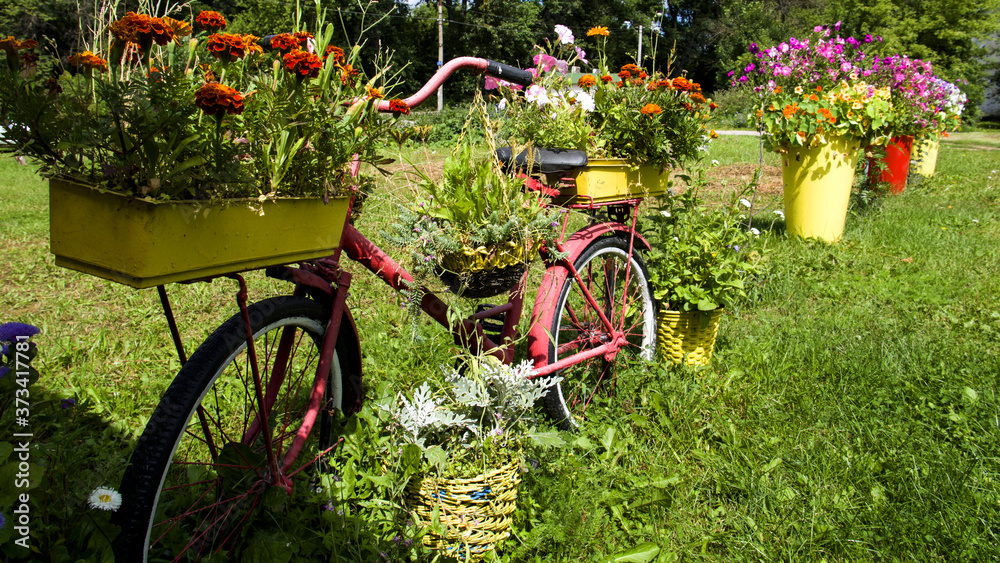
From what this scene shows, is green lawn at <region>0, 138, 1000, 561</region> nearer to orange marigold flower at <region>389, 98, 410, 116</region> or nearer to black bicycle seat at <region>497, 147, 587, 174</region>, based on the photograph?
orange marigold flower at <region>389, 98, 410, 116</region>

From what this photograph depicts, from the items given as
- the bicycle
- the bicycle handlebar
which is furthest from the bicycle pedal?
the bicycle handlebar

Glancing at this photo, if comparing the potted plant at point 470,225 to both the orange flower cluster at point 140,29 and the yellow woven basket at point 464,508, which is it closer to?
the yellow woven basket at point 464,508

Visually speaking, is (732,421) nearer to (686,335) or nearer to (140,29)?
(686,335)

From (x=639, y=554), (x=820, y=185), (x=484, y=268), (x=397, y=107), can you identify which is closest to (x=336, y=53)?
(x=397, y=107)

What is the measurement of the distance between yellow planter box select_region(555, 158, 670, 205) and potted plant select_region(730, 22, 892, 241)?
2605 millimetres

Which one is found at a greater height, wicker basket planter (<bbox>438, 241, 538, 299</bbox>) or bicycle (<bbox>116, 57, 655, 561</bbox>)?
wicker basket planter (<bbox>438, 241, 538, 299</bbox>)

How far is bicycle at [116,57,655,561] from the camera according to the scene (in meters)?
1.39

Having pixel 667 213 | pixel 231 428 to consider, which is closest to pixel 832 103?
pixel 667 213

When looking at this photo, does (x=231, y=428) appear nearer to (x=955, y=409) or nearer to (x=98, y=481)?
(x=98, y=481)

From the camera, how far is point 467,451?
1.84 metres

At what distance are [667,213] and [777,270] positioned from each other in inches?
64.7

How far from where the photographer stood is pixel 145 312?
3.56 m

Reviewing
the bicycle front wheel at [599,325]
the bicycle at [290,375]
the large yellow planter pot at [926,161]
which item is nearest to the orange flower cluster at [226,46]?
the bicycle at [290,375]

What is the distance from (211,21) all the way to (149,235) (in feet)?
1.70
